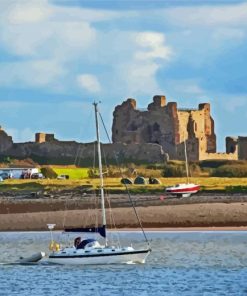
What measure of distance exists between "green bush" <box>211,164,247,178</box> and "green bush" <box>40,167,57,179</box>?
9.74m

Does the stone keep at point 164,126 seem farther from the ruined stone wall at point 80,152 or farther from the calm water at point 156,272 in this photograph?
the calm water at point 156,272

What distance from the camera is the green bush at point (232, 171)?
88.7 m

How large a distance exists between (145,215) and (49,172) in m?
31.7

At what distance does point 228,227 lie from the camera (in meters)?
57.4

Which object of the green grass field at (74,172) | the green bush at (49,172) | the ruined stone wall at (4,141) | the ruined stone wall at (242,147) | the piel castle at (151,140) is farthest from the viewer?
the ruined stone wall at (4,141)

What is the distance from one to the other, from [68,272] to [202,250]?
850 centimetres

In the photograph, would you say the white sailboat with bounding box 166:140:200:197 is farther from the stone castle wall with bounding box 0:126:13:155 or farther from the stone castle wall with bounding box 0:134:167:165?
the stone castle wall with bounding box 0:126:13:155

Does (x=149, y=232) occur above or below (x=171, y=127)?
below

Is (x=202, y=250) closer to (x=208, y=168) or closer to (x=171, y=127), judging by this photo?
(x=208, y=168)

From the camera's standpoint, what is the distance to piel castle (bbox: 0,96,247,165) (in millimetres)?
104938

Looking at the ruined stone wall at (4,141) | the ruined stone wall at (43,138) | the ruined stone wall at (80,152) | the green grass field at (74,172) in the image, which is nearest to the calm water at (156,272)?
the green grass field at (74,172)

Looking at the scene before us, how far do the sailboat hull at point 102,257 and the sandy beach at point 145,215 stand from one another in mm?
12341

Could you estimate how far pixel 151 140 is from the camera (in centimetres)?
11075

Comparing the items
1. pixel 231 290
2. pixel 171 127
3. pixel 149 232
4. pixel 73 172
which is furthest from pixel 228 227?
pixel 171 127
